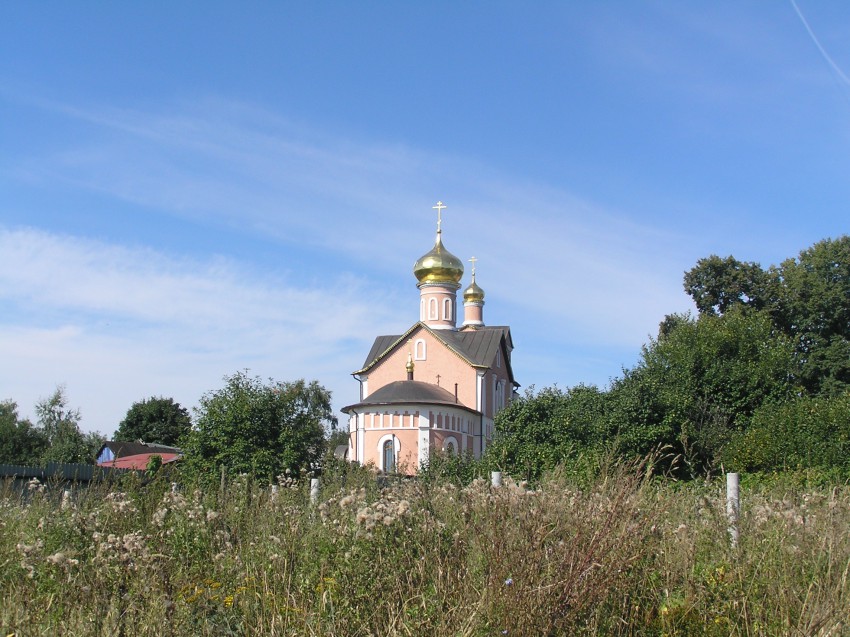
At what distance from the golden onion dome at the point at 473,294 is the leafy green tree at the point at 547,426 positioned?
22.5 metres

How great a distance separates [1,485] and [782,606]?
7267mm

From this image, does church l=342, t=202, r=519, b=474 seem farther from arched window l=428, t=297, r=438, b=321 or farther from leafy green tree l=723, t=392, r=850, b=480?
leafy green tree l=723, t=392, r=850, b=480

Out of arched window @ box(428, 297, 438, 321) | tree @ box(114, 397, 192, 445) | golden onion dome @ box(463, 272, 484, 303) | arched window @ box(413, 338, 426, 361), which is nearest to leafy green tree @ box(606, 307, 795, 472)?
arched window @ box(413, 338, 426, 361)

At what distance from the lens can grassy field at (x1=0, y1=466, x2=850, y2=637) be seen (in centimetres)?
396

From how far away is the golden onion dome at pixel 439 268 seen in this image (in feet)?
146

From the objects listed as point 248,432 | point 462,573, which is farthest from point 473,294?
point 462,573

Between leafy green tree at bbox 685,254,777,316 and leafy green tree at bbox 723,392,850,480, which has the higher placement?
leafy green tree at bbox 685,254,777,316

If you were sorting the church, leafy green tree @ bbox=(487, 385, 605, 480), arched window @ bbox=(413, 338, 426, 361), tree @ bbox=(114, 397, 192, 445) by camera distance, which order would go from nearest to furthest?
leafy green tree @ bbox=(487, 385, 605, 480) → the church → arched window @ bbox=(413, 338, 426, 361) → tree @ bbox=(114, 397, 192, 445)

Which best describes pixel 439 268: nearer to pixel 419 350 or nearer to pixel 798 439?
pixel 419 350

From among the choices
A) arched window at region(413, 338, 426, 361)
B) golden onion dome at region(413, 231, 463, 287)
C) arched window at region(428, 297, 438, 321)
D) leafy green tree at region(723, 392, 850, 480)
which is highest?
golden onion dome at region(413, 231, 463, 287)

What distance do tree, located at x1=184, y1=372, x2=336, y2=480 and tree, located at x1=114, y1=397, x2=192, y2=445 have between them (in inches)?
1692

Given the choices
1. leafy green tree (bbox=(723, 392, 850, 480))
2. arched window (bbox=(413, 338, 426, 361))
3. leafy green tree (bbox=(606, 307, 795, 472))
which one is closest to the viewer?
leafy green tree (bbox=(723, 392, 850, 480))

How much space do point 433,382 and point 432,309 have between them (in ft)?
14.4

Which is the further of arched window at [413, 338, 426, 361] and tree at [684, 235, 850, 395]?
arched window at [413, 338, 426, 361]
